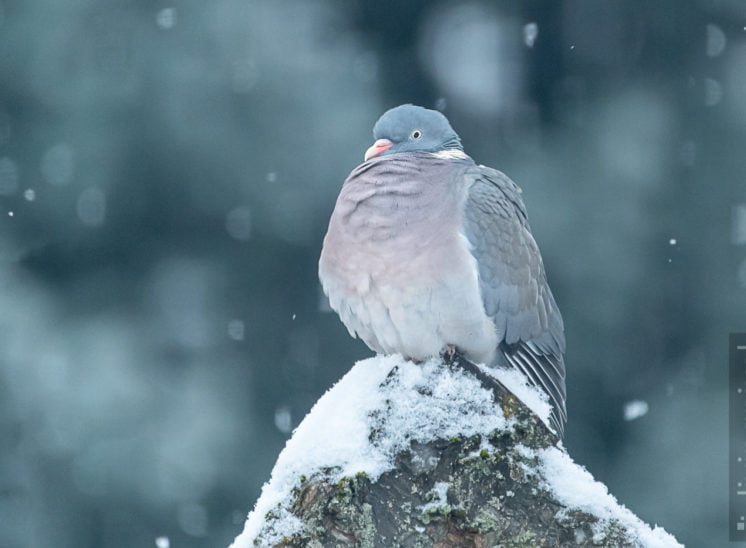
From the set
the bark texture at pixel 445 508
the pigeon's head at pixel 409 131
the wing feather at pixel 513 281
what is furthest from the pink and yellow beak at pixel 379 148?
the bark texture at pixel 445 508

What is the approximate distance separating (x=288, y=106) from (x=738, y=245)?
2423 millimetres

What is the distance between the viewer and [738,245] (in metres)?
5.83

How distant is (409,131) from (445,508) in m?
1.52

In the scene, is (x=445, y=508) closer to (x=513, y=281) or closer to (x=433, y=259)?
(x=433, y=259)

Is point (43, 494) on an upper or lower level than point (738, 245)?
lower

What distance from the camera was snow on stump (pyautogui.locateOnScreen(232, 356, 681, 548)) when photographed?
6.95ft

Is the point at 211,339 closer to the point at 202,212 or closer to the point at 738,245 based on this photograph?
the point at 202,212

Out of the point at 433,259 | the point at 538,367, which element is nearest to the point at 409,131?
the point at 433,259

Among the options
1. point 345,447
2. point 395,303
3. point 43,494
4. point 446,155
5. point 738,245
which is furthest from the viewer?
point 738,245

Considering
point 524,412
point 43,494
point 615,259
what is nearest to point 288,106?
point 615,259

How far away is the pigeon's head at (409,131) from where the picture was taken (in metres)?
3.36

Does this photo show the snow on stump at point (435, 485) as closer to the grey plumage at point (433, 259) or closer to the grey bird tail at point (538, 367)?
the grey plumage at point (433, 259)

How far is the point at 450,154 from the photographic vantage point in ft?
11.2

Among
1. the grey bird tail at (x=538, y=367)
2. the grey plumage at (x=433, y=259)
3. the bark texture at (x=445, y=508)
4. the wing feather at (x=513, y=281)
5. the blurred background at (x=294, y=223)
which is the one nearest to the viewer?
the bark texture at (x=445, y=508)
